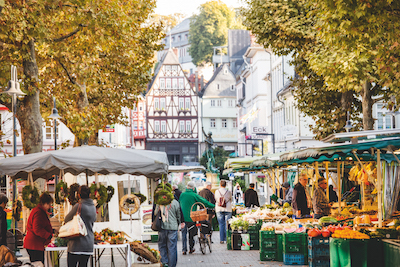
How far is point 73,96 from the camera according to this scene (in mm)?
20891

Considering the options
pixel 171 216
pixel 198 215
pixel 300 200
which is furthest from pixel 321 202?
pixel 171 216

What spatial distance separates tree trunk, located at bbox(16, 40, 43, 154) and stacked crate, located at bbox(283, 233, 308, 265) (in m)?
6.27

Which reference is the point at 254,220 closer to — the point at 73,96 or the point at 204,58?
the point at 73,96

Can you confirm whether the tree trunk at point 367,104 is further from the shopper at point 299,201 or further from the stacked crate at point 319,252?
the stacked crate at point 319,252

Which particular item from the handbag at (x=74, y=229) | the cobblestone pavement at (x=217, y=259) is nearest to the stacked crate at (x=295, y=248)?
the cobblestone pavement at (x=217, y=259)

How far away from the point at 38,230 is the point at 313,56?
10390 millimetres

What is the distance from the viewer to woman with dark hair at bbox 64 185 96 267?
9.49 m

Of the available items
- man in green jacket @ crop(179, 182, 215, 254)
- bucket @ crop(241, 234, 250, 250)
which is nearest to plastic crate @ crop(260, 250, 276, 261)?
man in green jacket @ crop(179, 182, 215, 254)

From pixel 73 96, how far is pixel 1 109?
24659 mm

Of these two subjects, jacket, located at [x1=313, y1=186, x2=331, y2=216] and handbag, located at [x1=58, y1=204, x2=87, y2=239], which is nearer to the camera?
handbag, located at [x1=58, y1=204, x2=87, y2=239]

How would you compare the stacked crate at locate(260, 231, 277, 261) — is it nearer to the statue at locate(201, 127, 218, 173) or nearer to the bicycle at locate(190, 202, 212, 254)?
the bicycle at locate(190, 202, 212, 254)

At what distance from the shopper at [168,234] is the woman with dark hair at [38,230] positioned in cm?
289

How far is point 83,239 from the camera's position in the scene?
9.52m

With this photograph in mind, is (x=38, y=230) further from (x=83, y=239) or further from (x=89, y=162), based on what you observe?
(x=89, y=162)
